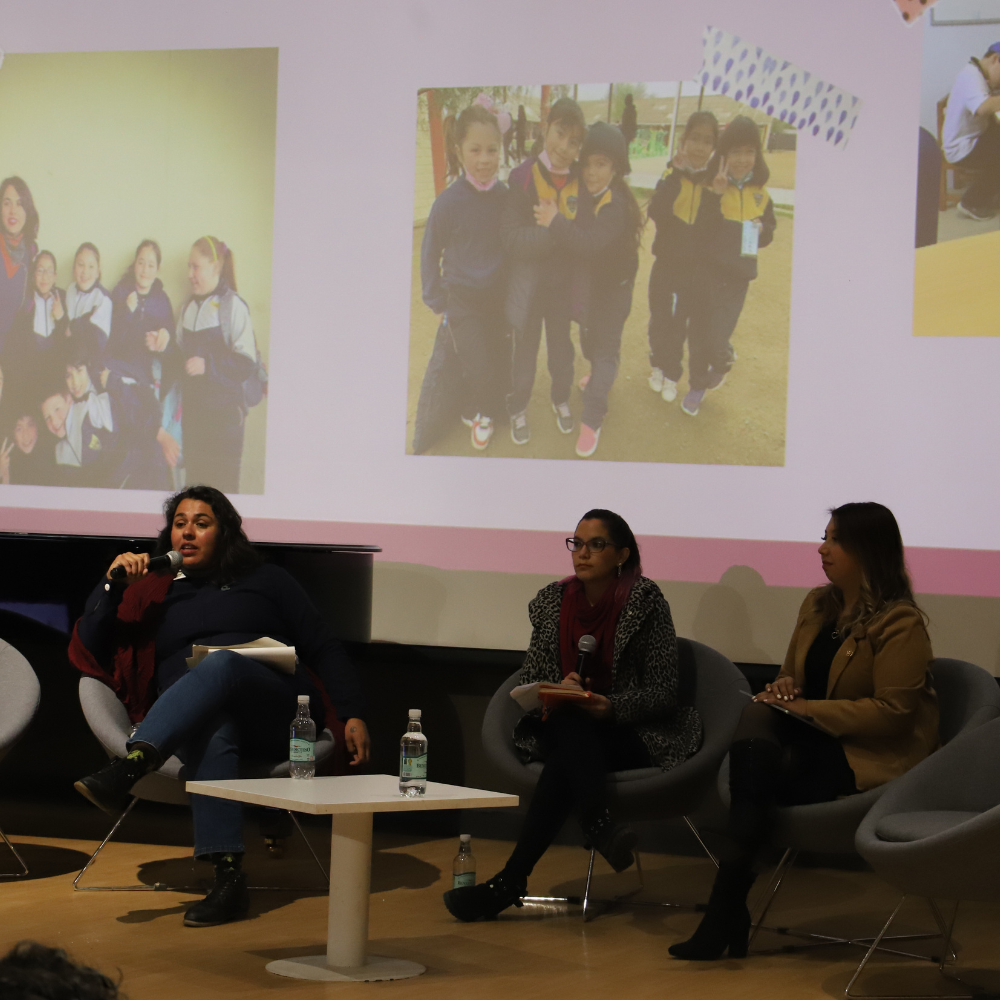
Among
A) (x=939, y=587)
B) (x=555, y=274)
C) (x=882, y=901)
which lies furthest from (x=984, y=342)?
(x=882, y=901)

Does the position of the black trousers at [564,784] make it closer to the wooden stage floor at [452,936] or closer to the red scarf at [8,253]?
the wooden stage floor at [452,936]

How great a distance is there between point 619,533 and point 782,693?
77cm

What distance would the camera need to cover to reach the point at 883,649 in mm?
3609

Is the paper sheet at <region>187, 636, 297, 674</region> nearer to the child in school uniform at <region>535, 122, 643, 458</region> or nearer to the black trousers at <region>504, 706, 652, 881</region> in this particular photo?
the black trousers at <region>504, 706, 652, 881</region>

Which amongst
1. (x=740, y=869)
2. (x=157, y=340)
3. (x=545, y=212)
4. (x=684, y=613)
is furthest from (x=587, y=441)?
(x=740, y=869)

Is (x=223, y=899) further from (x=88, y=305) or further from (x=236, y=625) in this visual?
(x=88, y=305)

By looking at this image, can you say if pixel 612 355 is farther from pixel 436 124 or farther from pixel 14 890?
pixel 14 890

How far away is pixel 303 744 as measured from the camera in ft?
12.0

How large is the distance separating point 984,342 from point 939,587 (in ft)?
2.56

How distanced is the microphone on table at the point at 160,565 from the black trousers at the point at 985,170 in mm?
2644

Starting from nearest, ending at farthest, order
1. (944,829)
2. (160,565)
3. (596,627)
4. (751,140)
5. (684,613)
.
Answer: (944,829)
(160,565)
(596,627)
(751,140)
(684,613)

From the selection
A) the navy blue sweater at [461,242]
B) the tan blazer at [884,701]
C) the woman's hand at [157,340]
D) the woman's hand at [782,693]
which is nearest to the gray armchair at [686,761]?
the woman's hand at [782,693]

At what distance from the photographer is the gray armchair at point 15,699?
13.2 feet

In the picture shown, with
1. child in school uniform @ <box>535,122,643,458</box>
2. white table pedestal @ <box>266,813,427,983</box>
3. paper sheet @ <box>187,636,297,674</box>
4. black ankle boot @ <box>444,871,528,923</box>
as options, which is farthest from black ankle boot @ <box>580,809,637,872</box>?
child in school uniform @ <box>535,122,643,458</box>
